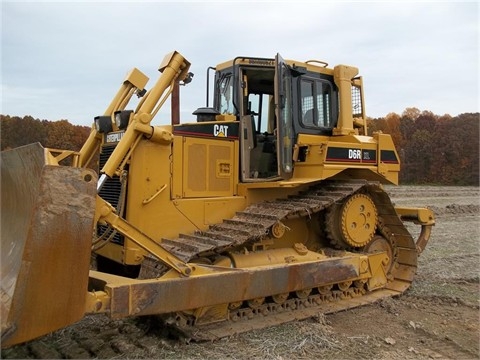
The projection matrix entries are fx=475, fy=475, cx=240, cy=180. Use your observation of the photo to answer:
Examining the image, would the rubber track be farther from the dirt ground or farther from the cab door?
the cab door

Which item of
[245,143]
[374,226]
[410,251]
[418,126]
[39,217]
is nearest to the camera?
[39,217]

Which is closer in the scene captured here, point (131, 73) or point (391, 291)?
point (131, 73)

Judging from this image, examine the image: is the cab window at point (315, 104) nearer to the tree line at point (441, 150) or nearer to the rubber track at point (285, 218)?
the rubber track at point (285, 218)

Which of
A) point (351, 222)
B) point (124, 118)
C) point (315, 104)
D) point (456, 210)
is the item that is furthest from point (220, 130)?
point (456, 210)

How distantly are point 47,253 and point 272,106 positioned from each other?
13.0ft

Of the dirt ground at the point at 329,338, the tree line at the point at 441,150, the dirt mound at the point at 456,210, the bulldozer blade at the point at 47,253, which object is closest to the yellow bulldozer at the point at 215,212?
the bulldozer blade at the point at 47,253

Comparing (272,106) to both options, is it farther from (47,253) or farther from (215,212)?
(47,253)

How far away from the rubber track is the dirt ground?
146 millimetres

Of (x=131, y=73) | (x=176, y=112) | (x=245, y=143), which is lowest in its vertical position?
(x=245, y=143)

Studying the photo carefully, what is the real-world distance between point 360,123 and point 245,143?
2149 mm

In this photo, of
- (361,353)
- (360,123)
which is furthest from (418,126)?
(361,353)

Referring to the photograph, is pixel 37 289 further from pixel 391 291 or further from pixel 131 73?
pixel 391 291

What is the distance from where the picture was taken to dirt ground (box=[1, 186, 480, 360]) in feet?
14.5

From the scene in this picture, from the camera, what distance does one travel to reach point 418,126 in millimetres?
47844
